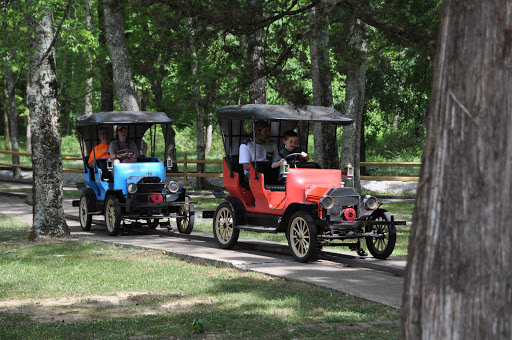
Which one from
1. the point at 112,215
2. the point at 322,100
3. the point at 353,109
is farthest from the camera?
the point at 322,100

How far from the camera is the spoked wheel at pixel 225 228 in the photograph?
1325 centimetres

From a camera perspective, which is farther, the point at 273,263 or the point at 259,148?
the point at 259,148

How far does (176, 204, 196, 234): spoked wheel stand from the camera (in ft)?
51.6

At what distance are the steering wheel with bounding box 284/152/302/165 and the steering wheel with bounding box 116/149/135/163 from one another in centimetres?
491

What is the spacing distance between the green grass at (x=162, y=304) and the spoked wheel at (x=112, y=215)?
139 inches

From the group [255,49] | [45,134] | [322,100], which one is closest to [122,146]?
[45,134]

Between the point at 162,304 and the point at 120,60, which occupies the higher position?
the point at 120,60

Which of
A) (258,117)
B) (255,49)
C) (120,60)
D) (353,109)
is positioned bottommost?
(258,117)

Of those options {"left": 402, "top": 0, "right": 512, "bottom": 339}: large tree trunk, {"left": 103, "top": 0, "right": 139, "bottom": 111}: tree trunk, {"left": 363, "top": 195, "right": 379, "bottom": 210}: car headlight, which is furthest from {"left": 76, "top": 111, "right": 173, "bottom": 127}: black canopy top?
{"left": 402, "top": 0, "right": 512, "bottom": 339}: large tree trunk

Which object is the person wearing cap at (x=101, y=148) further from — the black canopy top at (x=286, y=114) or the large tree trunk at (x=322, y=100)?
the large tree trunk at (x=322, y=100)

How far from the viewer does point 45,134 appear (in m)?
13.7

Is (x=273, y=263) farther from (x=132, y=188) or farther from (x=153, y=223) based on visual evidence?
(x=153, y=223)

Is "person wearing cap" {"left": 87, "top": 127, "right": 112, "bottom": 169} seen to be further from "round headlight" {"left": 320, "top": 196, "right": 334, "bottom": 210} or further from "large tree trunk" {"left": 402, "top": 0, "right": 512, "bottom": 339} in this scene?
"large tree trunk" {"left": 402, "top": 0, "right": 512, "bottom": 339}

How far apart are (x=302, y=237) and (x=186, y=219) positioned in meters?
4.86
